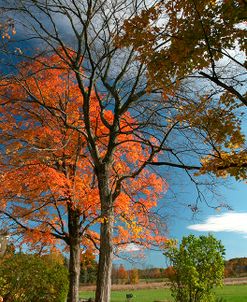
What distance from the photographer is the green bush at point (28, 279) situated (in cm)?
1424

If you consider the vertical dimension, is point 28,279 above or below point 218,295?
above

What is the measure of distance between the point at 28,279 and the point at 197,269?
635 centimetres

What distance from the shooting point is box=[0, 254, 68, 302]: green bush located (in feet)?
46.7

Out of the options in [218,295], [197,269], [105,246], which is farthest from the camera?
[218,295]

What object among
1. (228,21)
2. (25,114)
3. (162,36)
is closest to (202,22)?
(228,21)

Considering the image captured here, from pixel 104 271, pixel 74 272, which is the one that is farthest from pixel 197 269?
pixel 74 272

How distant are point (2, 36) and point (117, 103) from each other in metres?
4.11

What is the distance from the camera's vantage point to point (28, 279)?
14.6 metres

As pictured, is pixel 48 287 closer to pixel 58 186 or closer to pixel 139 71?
pixel 58 186

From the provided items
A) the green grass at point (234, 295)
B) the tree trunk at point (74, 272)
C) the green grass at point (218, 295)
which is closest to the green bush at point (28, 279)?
the tree trunk at point (74, 272)

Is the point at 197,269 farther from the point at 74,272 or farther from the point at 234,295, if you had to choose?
the point at 234,295

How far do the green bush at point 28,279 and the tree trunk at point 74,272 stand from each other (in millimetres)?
586

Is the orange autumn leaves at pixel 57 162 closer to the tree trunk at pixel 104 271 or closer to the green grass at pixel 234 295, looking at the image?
the tree trunk at pixel 104 271

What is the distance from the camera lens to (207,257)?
1340 centimetres
